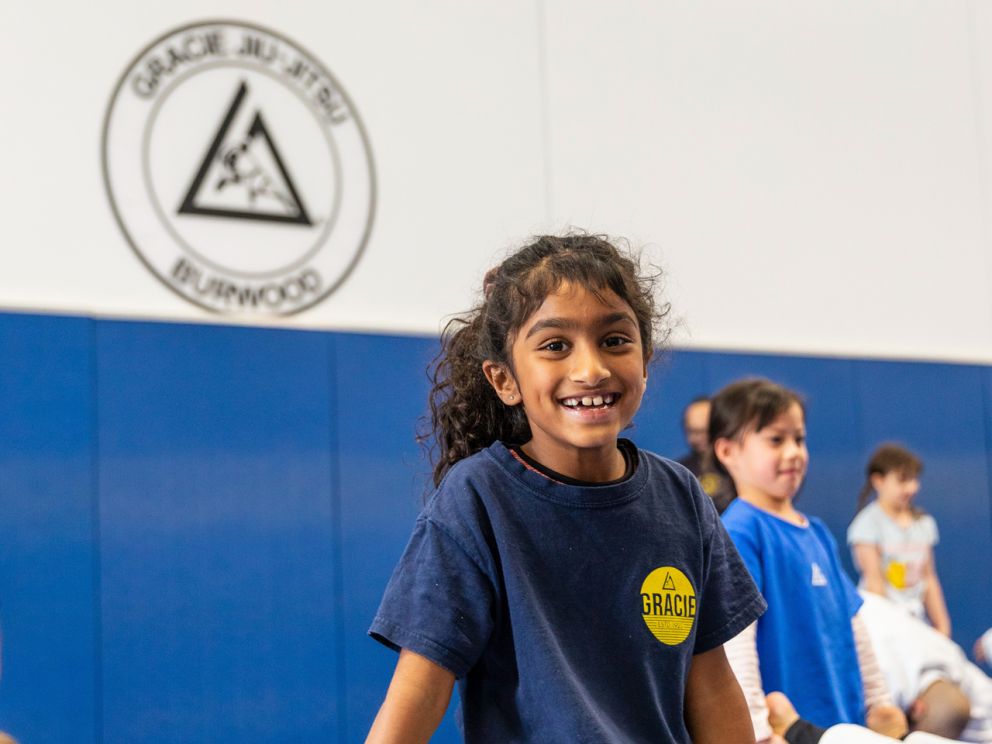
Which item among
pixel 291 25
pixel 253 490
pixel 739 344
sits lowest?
pixel 253 490

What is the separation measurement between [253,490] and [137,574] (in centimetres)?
56

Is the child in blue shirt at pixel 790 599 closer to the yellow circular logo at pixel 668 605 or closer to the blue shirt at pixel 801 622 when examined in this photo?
the blue shirt at pixel 801 622

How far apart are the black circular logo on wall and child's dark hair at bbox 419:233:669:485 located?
3254mm

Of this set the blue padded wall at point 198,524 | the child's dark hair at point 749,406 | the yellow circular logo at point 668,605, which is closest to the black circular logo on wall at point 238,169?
the blue padded wall at point 198,524

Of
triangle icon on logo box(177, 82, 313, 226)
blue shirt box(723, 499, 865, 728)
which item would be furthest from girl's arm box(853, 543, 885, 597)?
blue shirt box(723, 499, 865, 728)

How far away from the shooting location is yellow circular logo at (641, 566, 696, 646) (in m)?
1.47

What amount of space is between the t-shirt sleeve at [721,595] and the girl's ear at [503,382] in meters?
0.29

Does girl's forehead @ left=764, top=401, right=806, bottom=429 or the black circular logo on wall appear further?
the black circular logo on wall

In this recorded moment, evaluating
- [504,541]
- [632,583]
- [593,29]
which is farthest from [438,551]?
[593,29]

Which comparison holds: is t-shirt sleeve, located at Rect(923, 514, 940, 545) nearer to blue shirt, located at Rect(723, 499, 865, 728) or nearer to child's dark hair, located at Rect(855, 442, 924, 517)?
child's dark hair, located at Rect(855, 442, 924, 517)

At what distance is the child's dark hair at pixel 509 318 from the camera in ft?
5.07

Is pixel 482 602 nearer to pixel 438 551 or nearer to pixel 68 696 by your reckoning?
pixel 438 551

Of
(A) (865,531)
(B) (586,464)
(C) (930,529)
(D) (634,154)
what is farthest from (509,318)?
(C) (930,529)

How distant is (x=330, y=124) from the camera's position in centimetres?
517
